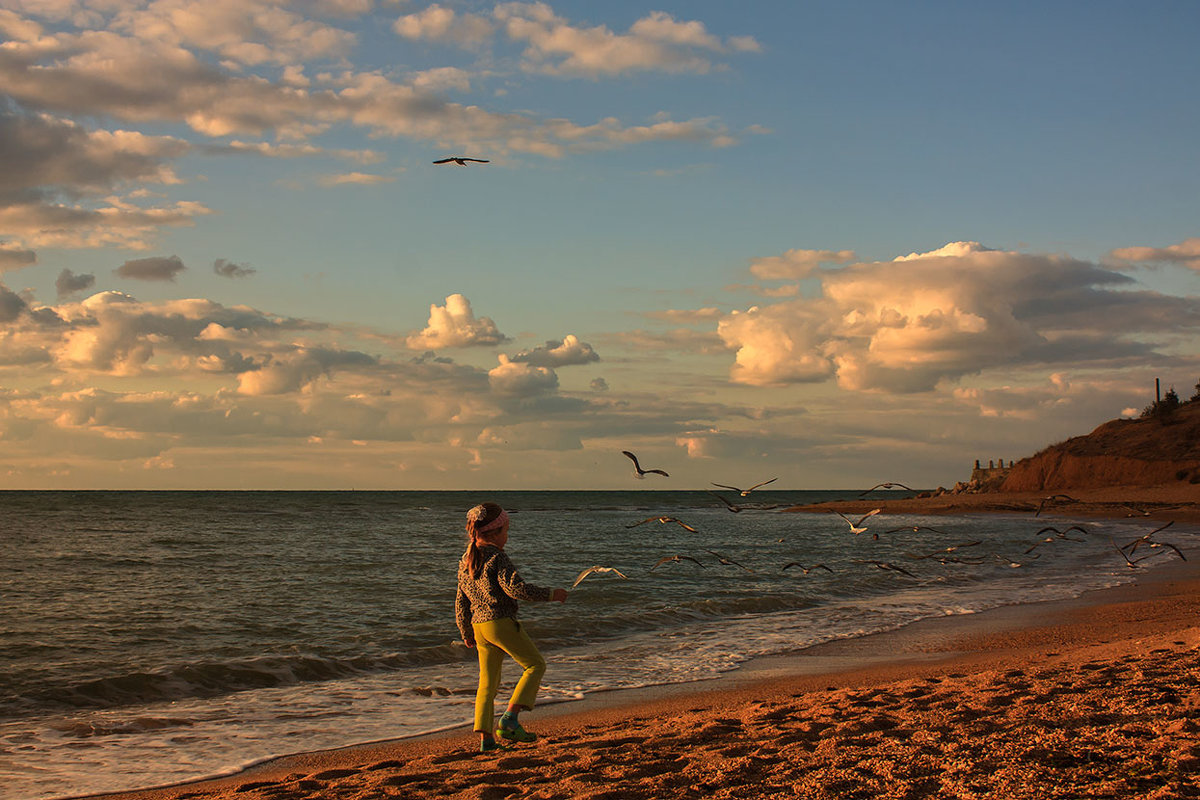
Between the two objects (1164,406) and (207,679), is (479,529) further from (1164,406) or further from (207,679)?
(1164,406)

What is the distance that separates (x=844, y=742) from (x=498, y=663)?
283 centimetres

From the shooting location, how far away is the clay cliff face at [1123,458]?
197 ft

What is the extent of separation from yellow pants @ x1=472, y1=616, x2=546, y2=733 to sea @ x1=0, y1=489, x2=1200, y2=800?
75.6 inches

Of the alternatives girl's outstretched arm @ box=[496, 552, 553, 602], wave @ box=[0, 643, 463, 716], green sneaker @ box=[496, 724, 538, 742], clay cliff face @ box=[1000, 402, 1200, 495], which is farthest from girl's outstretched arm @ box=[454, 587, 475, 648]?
clay cliff face @ box=[1000, 402, 1200, 495]

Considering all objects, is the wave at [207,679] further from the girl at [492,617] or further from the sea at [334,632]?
the girl at [492,617]

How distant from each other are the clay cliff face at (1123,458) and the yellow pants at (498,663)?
61536 millimetres

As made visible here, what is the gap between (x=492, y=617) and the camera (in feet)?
23.3

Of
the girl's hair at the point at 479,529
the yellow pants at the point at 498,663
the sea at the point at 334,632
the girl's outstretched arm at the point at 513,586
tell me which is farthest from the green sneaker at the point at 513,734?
the sea at the point at 334,632

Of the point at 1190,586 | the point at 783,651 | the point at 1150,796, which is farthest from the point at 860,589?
the point at 1150,796

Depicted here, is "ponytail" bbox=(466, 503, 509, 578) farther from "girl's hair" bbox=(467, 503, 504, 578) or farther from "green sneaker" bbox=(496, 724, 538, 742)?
"green sneaker" bbox=(496, 724, 538, 742)

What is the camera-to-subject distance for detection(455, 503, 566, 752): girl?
23.3 ft

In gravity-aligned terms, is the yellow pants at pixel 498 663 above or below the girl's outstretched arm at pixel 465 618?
below

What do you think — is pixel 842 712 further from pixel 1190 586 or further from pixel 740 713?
pixel 1190 586

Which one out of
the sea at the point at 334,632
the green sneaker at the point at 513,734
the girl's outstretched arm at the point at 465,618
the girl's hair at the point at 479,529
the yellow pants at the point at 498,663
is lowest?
the sea at the point at 334,632
